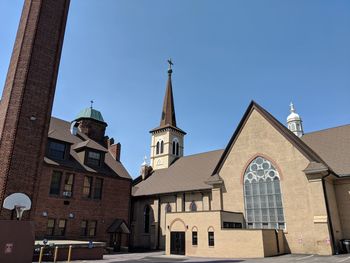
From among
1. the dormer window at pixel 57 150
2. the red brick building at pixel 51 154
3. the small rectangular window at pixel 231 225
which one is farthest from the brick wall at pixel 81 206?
the small rectangular window at pixel 231 225

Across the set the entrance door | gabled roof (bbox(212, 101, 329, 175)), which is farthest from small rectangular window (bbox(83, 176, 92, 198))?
gabled roof (bbox(212, 101, 329, 175))

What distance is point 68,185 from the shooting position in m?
28.0

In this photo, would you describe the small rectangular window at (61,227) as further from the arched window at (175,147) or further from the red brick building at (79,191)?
the arched window at (175,147)

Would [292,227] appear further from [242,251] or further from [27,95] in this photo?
A: [27,95]

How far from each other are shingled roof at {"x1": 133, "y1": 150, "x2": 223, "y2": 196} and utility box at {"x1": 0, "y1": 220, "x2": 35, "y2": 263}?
1925cm

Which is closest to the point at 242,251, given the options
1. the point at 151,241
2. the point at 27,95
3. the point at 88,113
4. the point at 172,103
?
the point at 151,241

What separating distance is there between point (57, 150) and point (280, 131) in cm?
2118

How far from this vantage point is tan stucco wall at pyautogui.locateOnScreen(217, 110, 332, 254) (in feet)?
68.5

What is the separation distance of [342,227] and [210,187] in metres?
12.1

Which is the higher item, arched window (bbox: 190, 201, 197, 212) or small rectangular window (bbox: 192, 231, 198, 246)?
arched window (bbox: 190, 201, 197, 212)

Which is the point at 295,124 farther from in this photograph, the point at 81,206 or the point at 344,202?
the point at 81,206

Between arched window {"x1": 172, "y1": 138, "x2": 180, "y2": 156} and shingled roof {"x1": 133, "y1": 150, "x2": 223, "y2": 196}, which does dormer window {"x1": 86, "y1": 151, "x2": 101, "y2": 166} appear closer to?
shingled roof {"x1": 133, "y1": 150, "x2": 223, "y2": 196}

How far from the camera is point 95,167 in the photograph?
3131cm

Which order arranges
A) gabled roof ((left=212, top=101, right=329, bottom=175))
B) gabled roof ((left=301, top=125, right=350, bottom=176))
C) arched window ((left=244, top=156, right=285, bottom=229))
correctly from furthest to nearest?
gabled roof ((left=301, top=125, right=350, bottom=176)) < arched window ((left=244, top=156, right=285, bottom=229)) < gabled roof ((left=212, top=101, right=329, bottom=175))
